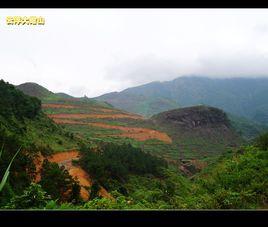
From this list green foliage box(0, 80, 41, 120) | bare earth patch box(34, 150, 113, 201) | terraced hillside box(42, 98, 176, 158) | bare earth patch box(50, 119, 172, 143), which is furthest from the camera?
bare earth patch box(50, 119, 172, 143)

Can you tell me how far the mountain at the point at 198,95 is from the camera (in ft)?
269

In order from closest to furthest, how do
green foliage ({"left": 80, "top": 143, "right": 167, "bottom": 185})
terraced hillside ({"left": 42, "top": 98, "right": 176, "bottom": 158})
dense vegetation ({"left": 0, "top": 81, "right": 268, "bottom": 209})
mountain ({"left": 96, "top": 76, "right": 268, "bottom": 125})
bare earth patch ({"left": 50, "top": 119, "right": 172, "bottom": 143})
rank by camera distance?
1. dense vegetation ({"left": 0, "top": 81, "right": 268, "bottom": 209})
2. green foliage ({"left": 80, "top": 143, "right": 167, "bottom": 185})
3. terraced hillside ({"left": 42, "top": 98, "right": 176, "bottom": 158})
4. bare earth patch ({"left": 50, "top": 119, "right": 172, "bottom": 143})
5. mountain ({"left": 96, "top": 76, "right": 268, "bottom": 125})

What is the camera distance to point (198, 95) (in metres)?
100

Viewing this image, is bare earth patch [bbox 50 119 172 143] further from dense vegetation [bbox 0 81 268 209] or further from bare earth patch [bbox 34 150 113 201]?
bare earth patch [bbox 34 150 113 201]

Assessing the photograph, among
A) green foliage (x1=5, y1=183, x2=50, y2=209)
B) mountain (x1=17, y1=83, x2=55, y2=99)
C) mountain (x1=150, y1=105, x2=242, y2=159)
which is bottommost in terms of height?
mountain (x1=150, y1=105, x2=242, y2=159)

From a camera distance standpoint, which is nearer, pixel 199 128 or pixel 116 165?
pixel 116 165

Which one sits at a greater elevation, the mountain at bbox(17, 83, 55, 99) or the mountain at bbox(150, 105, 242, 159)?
the mountain at bbox(17, 83, 55, 99)

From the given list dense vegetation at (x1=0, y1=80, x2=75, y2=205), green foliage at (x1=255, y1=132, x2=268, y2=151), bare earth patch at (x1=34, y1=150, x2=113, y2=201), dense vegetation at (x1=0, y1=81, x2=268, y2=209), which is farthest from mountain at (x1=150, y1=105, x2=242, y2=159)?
green foliage at (x1=255, y1=132, x2=268, y2=151)

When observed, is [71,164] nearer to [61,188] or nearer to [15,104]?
[15,104]

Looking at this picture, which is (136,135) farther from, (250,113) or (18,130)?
(250,113)

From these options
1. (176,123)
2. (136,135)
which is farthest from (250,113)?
(136,135)

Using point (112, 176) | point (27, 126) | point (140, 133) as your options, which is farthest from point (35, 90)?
point (112, 176)

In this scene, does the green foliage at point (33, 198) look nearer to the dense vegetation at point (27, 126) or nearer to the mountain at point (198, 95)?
the dense vegetation at point (27, 126)

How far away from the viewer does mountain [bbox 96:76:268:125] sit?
3228 inches
